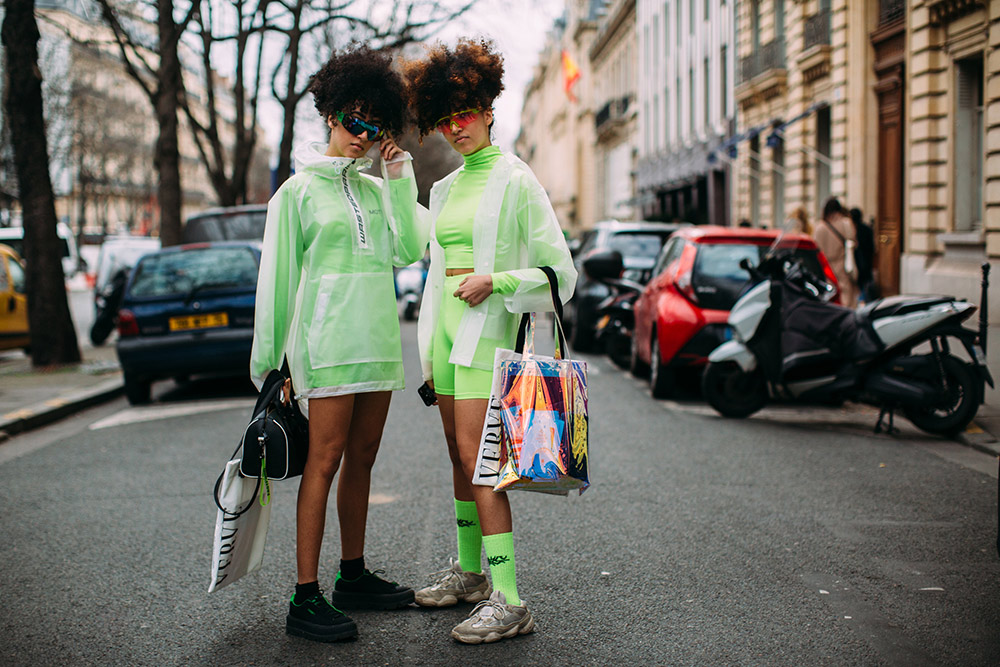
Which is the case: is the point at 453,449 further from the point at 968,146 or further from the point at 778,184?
the point at 778,184

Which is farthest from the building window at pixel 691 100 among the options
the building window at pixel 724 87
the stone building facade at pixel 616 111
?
the stone building facade at pixel 616 111

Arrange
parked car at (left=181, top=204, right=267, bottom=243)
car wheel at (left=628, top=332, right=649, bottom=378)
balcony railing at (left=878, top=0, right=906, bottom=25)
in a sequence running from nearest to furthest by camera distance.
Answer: car wheel at (left=628, top=332, right=649, bottom=378), parked car at (left=181, top=204, right=267, bottom=243), balcony railing at (left=878, top=0, right=906, bottom=25)

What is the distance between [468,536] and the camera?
4.13 metres

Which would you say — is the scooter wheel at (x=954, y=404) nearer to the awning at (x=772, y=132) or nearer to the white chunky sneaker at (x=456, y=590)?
the white chunky sneaker at (x=456, y=590)

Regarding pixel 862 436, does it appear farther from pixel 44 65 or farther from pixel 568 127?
pixel 568 127

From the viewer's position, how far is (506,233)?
386 cm

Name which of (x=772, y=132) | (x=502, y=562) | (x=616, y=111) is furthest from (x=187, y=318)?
(x=616, y=111)

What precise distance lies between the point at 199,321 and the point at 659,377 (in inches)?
177

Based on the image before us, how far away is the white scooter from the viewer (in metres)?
7.89

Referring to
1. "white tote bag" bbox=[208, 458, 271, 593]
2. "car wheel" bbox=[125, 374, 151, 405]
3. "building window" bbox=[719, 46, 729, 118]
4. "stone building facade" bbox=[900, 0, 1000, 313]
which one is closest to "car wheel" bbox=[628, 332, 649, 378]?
"car wheel" bbox=[125, 374, 151, 405]

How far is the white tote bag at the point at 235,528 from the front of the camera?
3.80 metres

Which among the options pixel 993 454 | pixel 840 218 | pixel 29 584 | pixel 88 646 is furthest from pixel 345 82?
pixel 840 218

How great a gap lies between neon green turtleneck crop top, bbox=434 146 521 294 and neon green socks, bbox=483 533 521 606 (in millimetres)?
961

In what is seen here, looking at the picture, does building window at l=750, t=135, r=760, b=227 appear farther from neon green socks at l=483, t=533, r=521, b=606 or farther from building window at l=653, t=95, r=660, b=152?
neon green socks at l=483, t=533, r=521, b=606
